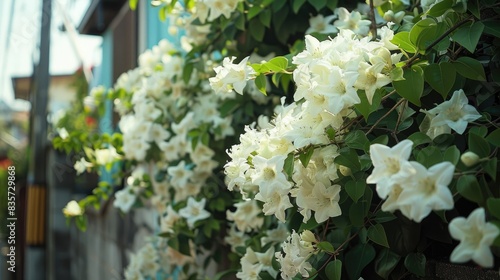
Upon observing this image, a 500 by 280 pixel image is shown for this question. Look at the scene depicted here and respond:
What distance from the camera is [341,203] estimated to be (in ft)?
4.04

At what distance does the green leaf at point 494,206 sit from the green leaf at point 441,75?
30cm

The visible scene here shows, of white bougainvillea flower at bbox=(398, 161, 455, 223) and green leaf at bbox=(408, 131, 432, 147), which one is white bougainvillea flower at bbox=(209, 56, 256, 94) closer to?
green leaf at bbox=(408, 131, 432, 147)

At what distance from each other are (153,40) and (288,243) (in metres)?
2.90

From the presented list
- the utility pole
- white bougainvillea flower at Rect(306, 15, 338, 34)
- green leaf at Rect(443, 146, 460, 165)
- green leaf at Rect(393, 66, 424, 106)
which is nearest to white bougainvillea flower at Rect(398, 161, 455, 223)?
green leaf at Rect(443, 146, 460, 165)

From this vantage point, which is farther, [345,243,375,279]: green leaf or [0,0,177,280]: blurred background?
[0,0,177,280]: blurred background

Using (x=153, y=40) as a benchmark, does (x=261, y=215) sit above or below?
below

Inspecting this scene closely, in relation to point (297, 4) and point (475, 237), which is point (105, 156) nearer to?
point (297, 4)

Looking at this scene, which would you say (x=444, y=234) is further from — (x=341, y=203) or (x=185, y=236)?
(x=185, y=236)

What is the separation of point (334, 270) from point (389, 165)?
36cm

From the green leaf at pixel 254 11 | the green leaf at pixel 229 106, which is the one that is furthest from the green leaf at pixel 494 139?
the green leaf at pixel 229 106

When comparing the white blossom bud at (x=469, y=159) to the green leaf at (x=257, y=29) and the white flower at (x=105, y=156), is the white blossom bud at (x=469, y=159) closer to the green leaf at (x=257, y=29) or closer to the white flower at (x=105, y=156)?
the green leaf at (x=257, y=29)

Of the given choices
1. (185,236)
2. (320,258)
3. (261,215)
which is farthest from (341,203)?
(185,236)

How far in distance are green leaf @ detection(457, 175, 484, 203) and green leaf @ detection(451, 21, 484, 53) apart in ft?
0.95

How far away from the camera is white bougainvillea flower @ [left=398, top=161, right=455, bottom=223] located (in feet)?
2.73
